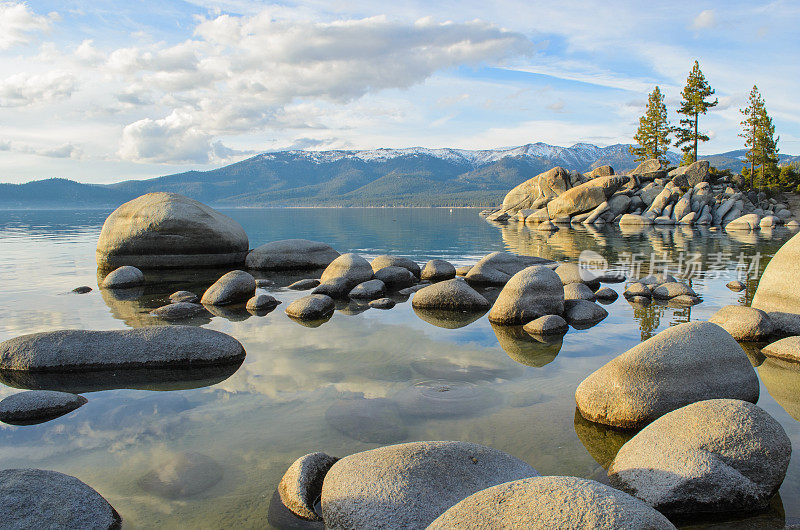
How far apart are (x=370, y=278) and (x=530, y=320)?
5.66 m

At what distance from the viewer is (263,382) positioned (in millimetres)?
6953

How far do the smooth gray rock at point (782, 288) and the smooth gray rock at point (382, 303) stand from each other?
7.37 metres

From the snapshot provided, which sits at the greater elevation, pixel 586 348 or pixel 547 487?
pixel 547 487

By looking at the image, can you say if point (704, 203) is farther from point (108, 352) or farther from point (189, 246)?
point (108, 352)

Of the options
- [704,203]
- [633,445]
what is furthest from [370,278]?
[704,203]

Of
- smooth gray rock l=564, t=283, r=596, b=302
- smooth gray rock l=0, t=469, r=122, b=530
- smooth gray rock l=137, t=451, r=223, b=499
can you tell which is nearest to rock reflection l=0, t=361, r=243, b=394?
smooth gray rock l=137, t=451, r=223, b=499

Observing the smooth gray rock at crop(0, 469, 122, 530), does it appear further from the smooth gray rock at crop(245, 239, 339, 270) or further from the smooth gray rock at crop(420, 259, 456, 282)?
the smooth gray rock at crop(245, 239, 339, 270)

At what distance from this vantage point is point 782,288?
988 cm

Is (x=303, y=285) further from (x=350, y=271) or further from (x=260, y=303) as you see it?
(x=260, y=303)

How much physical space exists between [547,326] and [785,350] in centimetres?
352

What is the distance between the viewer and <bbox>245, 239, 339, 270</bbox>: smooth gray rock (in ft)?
60.5

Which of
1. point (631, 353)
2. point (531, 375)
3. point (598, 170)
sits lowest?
point (531, 375)

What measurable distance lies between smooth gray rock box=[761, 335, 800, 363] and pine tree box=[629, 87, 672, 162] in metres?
70.2

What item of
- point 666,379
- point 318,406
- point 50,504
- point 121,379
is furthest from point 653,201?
point 50,504
